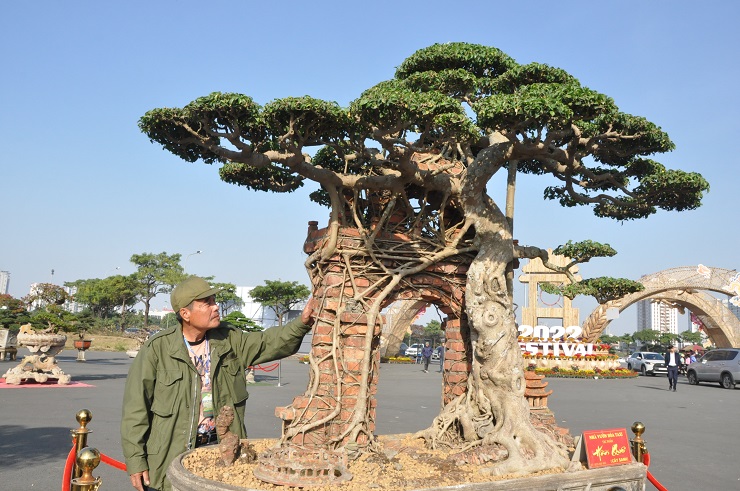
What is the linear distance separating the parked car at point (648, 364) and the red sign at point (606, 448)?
27438 millimetres

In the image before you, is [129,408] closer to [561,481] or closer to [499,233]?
[561,481]

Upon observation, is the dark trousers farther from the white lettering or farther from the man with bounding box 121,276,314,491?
the man with bounding box 121,276,314,491

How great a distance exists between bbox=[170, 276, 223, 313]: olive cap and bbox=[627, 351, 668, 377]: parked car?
100 feet

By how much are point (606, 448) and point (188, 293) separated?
3902 mm

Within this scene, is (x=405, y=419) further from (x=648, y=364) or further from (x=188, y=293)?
(x=648, y=364)

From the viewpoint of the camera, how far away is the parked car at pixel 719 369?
73.6 ft

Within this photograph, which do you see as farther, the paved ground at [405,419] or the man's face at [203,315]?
the paved ground at [405,419]

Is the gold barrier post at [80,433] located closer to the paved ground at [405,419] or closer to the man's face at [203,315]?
the man's face at [203,315]

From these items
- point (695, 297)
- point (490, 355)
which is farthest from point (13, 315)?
point (695, 297)

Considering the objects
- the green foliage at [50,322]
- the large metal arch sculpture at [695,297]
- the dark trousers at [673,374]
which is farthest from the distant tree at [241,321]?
the large metal arch sculpture at [695,297]

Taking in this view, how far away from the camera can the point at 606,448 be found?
5020mm

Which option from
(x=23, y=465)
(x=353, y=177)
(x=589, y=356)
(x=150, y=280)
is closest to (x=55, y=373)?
(x=23, y=465)

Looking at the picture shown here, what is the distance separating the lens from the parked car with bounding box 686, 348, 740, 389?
22422 millimetres

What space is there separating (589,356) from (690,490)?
2204 cm
